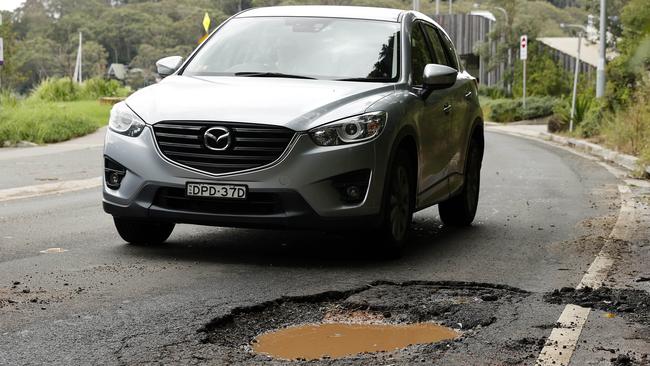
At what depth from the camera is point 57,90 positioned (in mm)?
38812

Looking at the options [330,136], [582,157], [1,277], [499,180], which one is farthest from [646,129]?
[1,277]

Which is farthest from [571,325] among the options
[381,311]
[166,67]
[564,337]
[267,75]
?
[166,67]

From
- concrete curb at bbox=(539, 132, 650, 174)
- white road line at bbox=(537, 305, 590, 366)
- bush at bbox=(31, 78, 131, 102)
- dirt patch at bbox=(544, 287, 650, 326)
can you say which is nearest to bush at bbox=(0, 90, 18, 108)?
bush at bbox=(31, 78, 131, 102)

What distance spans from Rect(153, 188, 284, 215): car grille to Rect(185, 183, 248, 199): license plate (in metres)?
0.04

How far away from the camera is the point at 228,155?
7344mm

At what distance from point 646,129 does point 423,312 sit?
1553cm

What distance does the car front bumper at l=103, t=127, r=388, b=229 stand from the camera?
7.29m

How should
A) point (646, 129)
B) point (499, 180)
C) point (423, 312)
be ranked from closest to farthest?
point (423, 312) < point (499, 180) < point (646, 129)

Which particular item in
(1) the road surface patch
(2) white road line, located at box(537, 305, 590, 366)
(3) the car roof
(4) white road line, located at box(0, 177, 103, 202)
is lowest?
(4) white road line, located at box(0, 177, 103, 202)

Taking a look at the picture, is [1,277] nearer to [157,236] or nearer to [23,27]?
[157,236]

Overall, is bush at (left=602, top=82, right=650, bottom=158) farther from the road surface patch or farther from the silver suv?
the road surface patch

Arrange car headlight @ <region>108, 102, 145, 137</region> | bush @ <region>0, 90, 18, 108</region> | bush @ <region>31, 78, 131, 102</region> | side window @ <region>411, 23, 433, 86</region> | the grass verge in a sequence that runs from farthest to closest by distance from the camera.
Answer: bush @ <region>31, 78, 131, 102</region> → bush @ <region>0, 90, 18, 108</region> → the grass verge → side window @ <region>411, 23, 433, 86</region> → car headlight @ <region>108, 102, 145, 137</region>

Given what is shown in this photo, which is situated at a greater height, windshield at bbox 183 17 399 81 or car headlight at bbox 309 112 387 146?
windshield at bbox 183 17 399 81

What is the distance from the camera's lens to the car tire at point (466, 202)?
33.1 feet
